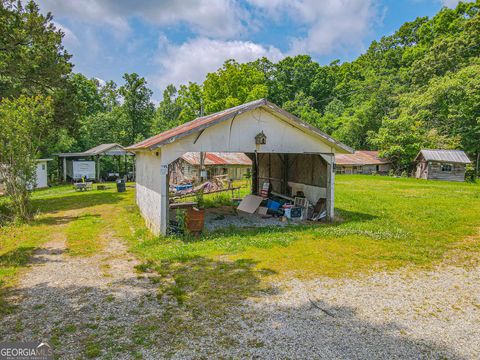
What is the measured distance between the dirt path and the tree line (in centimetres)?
726

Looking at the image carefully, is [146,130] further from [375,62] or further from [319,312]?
[375,62]

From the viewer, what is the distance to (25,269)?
6.99m

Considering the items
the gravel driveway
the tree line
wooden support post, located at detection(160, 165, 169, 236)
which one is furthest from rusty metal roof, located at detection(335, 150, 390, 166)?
the gravel driveway

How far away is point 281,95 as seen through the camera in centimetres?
6831

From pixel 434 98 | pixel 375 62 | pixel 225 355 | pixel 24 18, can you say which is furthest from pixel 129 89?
pixel 375 62

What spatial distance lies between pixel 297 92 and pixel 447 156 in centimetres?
3922

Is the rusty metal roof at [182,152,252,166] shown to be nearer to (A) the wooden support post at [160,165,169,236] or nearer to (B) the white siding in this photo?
(B) the white siding

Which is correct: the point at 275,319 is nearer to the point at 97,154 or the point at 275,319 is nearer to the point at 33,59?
the point at 33,59

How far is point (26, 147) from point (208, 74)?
32.8 m

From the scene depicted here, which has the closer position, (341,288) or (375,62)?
(341,288)

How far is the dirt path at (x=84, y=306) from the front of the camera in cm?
408

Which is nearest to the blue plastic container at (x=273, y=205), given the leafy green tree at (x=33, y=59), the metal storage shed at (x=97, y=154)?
the leafy green tree at (x=33, y=59)

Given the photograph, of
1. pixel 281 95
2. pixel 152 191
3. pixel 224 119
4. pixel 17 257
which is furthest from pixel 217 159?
pixel 281 95

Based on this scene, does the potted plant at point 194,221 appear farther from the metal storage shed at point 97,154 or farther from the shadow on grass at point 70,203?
the metal storage shed at point 97,154
